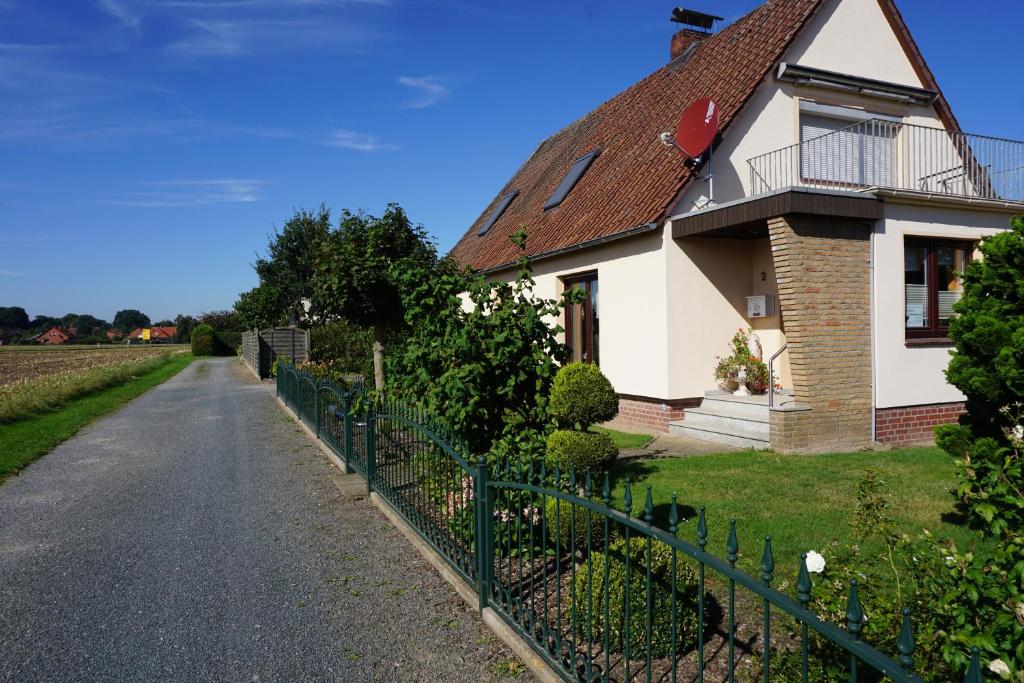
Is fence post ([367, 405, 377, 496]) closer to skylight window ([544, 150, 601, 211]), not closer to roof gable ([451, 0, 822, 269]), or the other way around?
roof gable ([451, 0, 822, 269])

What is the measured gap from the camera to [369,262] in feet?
41.2

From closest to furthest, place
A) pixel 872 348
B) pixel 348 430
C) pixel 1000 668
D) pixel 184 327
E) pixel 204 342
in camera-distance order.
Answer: pixel 1000 668, pixel 348 430, pixel 872 348, pixel 204 342, pixel 184 327

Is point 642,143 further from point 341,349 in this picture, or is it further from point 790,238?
point 341,349

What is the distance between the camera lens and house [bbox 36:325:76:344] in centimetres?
9961

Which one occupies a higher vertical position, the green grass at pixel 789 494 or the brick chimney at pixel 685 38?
Answer: the brick chimney at pixel 685 38

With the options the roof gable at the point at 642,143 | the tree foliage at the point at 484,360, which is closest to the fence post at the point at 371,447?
the tree foliage at the point at 484,360

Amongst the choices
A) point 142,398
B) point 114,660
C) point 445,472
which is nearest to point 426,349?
point 445,472

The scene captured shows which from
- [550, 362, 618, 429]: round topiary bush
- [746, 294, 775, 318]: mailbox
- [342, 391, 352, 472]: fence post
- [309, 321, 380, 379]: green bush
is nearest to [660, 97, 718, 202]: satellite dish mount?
[746, 294, 775, 318]: mailbox

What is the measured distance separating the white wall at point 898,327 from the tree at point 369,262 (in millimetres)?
7526

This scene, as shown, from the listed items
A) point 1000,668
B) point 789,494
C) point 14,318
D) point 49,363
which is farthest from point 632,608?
point 14,318

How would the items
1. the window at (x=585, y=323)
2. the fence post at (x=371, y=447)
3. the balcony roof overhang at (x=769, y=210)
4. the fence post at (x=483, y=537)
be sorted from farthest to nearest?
the window at (x=585, y=323) < the balcony roof overhang at (x=769, y=210) < the fence post at (x=371, y=447) < the fence post at (x=483, y=537)

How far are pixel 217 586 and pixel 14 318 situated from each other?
147333 mm

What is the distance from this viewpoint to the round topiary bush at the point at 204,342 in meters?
51.4

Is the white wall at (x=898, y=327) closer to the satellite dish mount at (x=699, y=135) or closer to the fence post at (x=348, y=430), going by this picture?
the satellite dish mount at (x=699, y=135)
